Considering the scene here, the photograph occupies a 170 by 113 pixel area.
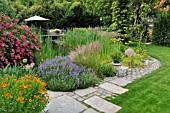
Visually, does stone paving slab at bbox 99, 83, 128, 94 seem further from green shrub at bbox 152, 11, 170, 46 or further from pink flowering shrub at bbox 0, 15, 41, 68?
green shrub at bbox 152, 11, 170, 46

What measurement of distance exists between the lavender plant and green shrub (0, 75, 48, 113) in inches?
56.0

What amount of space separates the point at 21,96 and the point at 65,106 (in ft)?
3.73

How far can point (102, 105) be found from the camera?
316 cm

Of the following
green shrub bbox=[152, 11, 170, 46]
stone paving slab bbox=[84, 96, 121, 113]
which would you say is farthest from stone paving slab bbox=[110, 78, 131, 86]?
green shrub bbox=[152, 11, 170, 46]

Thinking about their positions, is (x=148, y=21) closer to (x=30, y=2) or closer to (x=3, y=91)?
(x=30, y=2)

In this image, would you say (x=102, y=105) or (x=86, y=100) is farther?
(x=86, y=100)

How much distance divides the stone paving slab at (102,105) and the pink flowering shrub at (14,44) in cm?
186

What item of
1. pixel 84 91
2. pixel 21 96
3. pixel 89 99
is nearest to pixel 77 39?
pixel 84 91

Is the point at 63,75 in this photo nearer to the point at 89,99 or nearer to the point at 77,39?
the point at 89,99

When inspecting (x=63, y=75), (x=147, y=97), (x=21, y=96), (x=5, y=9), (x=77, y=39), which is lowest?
(x=147, y=97)

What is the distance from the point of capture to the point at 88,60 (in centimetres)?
463

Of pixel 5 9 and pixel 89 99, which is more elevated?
pixel 5 9

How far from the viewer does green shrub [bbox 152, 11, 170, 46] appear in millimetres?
11234

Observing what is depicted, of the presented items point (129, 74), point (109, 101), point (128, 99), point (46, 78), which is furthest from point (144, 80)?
point (46, 78)
